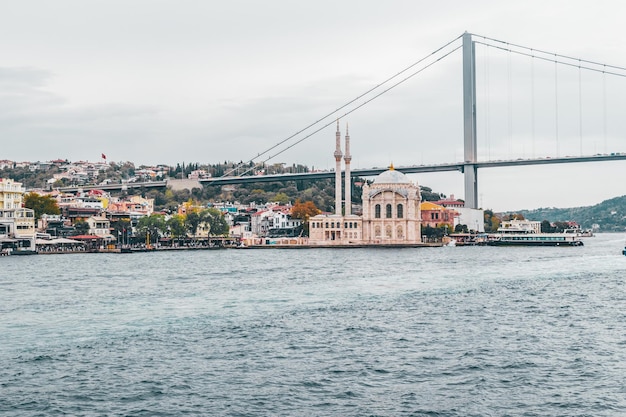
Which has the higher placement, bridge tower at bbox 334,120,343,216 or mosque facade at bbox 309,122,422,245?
bridge tower at bbox 334,120,343,216

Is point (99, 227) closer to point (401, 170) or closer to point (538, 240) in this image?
point (401, 170)

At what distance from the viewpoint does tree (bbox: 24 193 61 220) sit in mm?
57219

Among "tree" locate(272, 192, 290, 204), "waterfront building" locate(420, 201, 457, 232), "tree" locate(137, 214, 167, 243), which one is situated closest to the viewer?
"tree" locate(137, 214, 167, 243)

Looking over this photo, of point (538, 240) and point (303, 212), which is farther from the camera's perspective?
point (303, 212)

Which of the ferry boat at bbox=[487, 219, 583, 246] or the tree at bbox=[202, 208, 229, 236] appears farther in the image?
the tree at bbox=[202, 208, 229, 236]

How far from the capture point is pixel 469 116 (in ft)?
193

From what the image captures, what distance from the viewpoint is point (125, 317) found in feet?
53.3

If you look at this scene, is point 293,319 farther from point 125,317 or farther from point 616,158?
point 616,158

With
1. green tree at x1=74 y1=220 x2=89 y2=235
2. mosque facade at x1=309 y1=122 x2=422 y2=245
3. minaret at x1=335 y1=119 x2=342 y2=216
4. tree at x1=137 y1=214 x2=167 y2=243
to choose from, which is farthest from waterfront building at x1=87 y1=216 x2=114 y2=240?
minaret at x1=335 y1=119 x2=342 y2=216

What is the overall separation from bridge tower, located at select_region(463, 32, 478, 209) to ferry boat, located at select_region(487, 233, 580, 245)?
3.71 m

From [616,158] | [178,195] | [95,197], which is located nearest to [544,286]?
[616,158]

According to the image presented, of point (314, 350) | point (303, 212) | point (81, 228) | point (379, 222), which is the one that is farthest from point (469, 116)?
point (314, 350)

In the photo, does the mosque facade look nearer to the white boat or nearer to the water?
the white boat

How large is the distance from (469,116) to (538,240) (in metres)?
9.87
